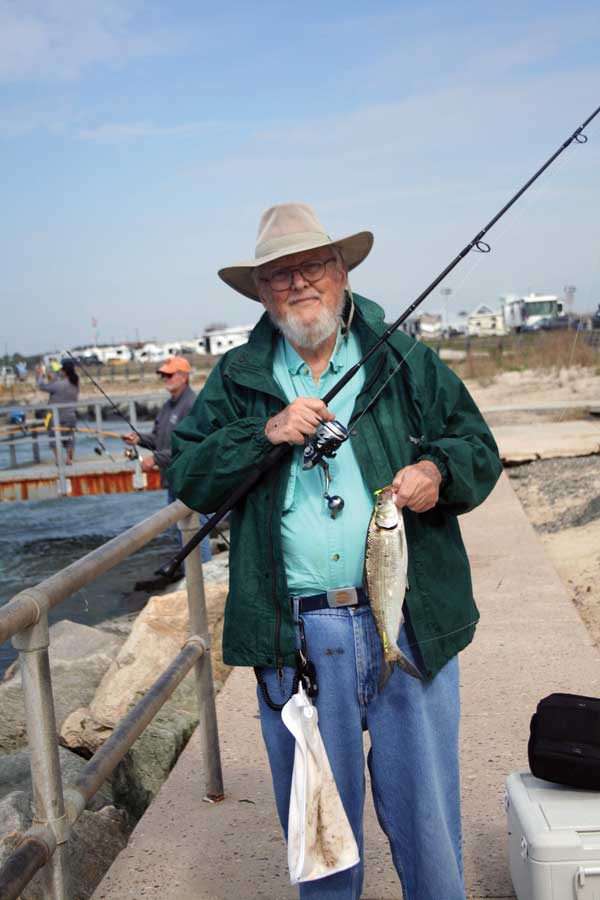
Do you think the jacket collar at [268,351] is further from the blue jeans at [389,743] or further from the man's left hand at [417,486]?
the blue jeans at [389,743]

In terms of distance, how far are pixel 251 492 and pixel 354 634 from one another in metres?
0.46

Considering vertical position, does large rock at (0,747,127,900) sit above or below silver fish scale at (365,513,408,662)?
below

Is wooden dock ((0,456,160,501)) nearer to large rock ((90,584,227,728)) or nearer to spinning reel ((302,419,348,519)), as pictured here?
large rock ((90,584,227,728))

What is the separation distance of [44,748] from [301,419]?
1.01m

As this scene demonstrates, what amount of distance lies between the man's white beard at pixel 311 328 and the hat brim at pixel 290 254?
0.51 ft

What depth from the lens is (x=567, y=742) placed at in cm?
279

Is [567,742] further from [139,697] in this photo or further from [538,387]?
[538,387]

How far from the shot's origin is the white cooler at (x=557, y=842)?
255cm

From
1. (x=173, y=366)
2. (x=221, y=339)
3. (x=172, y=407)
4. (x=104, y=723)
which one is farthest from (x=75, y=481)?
(x=221, y=339)

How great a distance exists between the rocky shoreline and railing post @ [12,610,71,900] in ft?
2.79

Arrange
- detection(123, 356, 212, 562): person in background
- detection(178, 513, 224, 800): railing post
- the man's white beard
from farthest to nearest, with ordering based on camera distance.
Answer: detection(123, 356, 212, 562): person in background, detection(178, 513, 224, 800): railing post, the man's white beard

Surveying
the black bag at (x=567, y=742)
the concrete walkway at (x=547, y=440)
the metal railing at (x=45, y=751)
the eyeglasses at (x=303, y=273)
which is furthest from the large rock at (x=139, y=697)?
the concrete walkway at (x=547, y=440)

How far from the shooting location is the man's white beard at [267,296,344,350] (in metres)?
2.78

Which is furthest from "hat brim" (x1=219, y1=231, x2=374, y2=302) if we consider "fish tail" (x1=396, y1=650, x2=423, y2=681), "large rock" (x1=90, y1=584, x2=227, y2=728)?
"large rock" (x1=90, y1=584, x2=227, y2=728)
